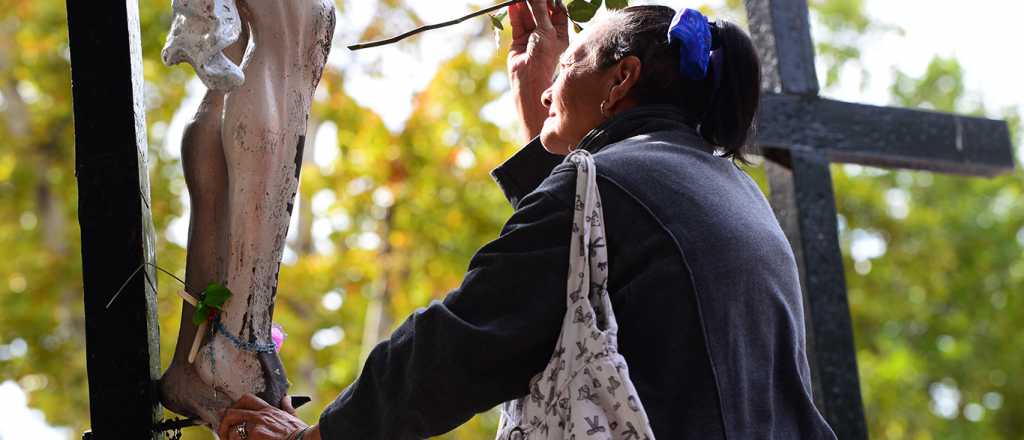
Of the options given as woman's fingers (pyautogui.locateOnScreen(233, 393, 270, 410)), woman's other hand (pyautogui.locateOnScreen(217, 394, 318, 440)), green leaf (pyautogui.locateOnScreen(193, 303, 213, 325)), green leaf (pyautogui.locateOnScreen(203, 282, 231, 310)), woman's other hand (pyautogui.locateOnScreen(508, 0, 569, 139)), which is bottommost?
woman's other hand (pyautogui.locateOnScreen(217, 394, 318, 440))

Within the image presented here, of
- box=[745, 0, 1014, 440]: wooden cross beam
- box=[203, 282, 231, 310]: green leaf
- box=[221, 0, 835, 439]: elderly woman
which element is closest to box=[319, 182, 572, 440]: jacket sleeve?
box=[221, 0, 835, 439]: elderly woman

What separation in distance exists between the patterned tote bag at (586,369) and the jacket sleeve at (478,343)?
3cm

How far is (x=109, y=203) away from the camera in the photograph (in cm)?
201

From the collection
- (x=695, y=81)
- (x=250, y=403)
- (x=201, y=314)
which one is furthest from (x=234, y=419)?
(x=695, y=81)

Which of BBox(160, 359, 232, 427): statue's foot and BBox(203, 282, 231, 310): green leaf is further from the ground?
BBox(203, 282, 231, 310): green leaf

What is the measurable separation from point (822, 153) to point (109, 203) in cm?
180

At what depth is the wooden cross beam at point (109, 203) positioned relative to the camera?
2000mm

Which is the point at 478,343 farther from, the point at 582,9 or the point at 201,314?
the point at 582,9

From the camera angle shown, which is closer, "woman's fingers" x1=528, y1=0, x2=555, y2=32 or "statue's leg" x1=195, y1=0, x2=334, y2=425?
"statue's leg" x1=195, y1=0, x2=334, y2=425

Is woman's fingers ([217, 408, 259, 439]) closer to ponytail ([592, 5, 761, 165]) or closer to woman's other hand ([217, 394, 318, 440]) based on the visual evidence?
woman's other hand ([217, 394, 318, 440])

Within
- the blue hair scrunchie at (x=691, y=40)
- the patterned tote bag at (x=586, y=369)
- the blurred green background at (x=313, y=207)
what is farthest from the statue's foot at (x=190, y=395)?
the blurred green background at (x=313, y=207)

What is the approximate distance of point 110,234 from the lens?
6.58 feet

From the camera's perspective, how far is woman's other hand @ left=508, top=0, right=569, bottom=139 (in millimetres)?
2518

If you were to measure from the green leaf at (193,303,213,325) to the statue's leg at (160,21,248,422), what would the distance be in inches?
1.6
